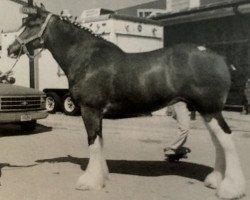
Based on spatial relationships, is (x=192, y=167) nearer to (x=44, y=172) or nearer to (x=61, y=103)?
(x=44, y=172)

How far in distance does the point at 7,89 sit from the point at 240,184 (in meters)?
8.41

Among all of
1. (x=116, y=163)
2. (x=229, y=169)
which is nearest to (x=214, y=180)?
(x=229, y=169)

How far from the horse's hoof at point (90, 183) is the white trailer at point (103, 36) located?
1103 centimetres

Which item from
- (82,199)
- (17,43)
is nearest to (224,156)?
(82,199)

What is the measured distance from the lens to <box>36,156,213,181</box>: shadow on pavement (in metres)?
7.98

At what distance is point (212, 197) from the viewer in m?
6.42

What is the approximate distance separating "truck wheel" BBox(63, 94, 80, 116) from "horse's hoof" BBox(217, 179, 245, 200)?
1256cm

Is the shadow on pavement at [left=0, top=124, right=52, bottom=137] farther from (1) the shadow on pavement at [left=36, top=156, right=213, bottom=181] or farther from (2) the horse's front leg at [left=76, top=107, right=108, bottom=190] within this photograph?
(2) the horse's front leg at [left=76, top=107, right=108, bottom=190]

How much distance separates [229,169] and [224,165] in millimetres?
395

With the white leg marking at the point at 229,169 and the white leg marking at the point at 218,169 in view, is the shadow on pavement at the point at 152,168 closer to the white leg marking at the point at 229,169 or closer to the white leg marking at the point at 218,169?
the white leg marking at the point at 218,169

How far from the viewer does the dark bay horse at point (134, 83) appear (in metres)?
6.55

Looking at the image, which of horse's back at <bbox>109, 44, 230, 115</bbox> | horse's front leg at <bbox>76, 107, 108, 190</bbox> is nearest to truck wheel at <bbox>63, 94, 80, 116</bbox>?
horse's front leg at <bbox>76, 107, 108, 190</bbox>

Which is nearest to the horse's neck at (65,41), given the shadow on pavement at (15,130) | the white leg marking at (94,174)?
the white leg marking at (94,174)

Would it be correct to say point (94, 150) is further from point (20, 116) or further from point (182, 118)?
point (20, 116)
